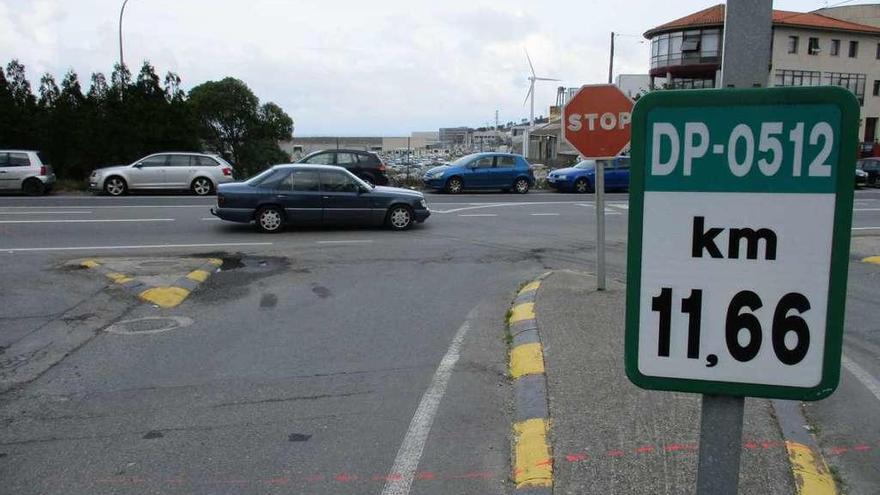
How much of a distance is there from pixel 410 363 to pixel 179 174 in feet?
63.4

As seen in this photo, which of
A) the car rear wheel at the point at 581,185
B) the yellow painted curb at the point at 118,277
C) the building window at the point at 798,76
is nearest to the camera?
the yellow painted curb at the point at 118,277

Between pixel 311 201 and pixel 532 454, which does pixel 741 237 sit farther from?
pixel 311 201

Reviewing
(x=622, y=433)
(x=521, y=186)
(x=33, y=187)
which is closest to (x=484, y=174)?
(x=521, y=186)

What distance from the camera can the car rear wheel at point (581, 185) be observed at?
27.7m

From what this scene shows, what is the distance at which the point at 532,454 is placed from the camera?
162 inches

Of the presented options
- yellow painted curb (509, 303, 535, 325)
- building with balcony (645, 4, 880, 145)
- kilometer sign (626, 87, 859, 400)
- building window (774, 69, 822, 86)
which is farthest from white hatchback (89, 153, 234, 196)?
building window (774, 69, 822, 86)

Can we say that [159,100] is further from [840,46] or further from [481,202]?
[840,46]

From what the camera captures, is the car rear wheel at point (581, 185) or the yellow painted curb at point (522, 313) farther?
the car rear wheel at point (581, 185)

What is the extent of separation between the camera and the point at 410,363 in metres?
6.19

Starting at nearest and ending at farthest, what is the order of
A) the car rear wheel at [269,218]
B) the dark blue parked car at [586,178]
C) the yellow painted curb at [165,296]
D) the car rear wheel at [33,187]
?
1. the yellow painted curb at [165,296]
2. the car rear wheel at [269,218]
3. the car rear wheel at [33,187]
4. the dark blue parked car at [586,178]

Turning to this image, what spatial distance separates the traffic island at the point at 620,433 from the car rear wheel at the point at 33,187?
21.8m

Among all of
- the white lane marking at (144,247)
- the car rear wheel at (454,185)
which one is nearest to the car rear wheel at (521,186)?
Result: the car rear wheel at (454,185)

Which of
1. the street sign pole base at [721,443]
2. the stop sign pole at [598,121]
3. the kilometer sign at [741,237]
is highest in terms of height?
the stop sign pole at [598,121]

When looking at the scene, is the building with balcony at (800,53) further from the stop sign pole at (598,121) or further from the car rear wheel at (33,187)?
the stop sign pole at (598,121)
